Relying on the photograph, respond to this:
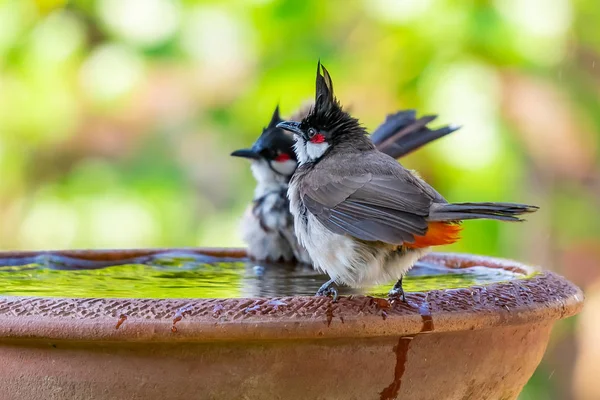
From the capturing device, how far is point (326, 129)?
2658 mm

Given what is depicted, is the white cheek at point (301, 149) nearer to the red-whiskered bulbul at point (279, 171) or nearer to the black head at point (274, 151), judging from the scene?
the red-whiskered bulbul at point (279, 171)

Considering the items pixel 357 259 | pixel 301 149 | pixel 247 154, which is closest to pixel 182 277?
pixel 301 149

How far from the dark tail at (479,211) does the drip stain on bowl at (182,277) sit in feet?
0.81

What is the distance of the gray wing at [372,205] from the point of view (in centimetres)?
206

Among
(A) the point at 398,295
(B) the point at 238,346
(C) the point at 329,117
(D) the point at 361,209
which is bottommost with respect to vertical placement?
(B) the point at 238,346

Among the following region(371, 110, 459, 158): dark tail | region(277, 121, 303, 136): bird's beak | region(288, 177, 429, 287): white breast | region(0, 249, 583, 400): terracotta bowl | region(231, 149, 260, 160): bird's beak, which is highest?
region(371, 110, 459, 158): dark tail

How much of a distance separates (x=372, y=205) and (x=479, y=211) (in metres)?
0.31

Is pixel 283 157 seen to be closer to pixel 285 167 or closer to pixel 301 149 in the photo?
pixel 285 167

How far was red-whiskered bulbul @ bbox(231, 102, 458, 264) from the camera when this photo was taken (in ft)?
10.7

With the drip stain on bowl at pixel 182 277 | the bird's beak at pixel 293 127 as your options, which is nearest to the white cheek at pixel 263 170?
the drip stain on bowl at pixel 182 277

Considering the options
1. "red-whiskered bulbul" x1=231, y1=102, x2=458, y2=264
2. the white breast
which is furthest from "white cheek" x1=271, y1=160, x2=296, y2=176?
the white breast

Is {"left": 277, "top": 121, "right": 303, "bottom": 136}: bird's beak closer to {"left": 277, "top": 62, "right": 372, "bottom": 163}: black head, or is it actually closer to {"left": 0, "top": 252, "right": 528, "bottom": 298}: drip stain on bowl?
{"left": 277, "top": 62, "right": 372, "bottom": 163}: black head

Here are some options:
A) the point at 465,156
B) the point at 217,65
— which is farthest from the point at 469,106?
the point at 217,65

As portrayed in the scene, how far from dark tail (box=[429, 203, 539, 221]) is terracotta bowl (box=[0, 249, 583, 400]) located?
0.61 feet
